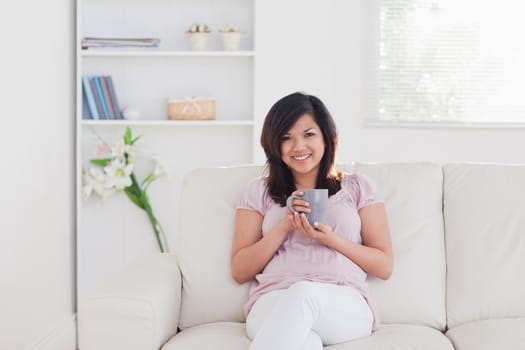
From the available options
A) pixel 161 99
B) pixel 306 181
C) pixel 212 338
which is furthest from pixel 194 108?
pixel 212 338

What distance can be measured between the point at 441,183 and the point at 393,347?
0.72 metres

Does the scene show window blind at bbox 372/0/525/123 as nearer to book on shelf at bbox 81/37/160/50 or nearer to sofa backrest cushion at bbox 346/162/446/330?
book on shelf at bbox 81/37/160/50

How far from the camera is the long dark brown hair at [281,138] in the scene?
8.57 feet

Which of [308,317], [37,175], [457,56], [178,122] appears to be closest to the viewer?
[308,317]

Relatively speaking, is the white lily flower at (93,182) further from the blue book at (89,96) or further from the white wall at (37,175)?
the blue book at (89,96)

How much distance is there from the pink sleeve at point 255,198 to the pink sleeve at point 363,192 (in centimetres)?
27

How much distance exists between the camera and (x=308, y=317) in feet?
6.98

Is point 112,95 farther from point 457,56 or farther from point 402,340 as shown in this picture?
point 402,340

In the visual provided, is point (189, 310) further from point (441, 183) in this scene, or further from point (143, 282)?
point (441, 183)

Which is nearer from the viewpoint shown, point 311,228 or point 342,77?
point 311,228

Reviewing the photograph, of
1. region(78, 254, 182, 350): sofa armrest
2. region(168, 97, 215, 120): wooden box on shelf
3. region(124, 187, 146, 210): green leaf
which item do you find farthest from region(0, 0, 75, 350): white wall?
region(78, 254, 182, 350): sofa armrest

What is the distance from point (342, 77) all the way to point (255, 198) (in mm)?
1956

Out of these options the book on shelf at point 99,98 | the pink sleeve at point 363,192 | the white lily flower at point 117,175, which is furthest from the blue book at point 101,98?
the pink sleeve at point 363,192

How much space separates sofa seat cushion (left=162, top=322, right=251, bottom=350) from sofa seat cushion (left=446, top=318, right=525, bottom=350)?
614 millimetres
